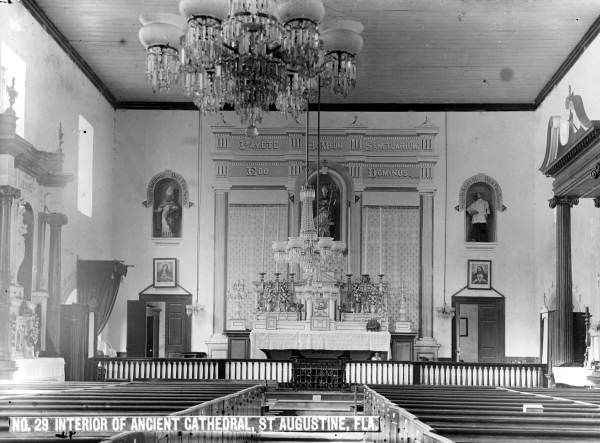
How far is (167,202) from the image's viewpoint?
19.2m

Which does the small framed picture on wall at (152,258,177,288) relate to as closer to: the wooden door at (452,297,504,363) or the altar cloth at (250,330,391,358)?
the altar cloth at (250,330,391,358)

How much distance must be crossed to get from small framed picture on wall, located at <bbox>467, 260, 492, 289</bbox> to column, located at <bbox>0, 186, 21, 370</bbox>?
414 inches

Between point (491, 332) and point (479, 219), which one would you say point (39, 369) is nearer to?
point (491, 332)

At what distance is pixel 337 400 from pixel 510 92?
29.4ft

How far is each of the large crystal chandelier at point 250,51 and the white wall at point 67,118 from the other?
4115 mm

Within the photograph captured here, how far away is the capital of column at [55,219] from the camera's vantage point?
46.0ft

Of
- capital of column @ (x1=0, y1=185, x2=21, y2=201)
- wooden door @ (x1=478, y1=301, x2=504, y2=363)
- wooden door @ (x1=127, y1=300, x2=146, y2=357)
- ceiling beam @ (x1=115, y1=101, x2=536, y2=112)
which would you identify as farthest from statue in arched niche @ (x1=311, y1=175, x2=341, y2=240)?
capital of column @ (x1=0, y1=185, x2=21, y2=201)

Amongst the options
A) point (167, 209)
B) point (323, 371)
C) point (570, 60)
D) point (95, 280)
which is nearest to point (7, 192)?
point (95, 280)

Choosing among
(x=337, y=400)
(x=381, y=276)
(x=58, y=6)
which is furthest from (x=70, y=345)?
(x=381, y=276)

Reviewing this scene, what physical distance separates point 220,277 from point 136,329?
2.48 m

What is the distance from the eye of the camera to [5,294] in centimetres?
1157

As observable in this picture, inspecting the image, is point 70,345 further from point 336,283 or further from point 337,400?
point 336,283

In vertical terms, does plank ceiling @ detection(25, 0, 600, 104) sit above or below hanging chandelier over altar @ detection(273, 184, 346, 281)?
above

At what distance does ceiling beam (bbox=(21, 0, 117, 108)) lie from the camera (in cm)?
1393
